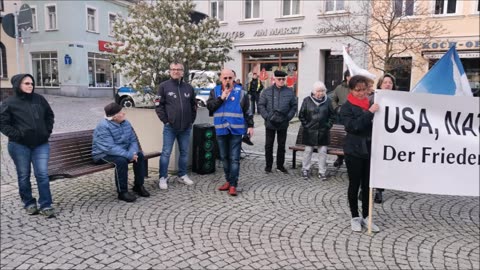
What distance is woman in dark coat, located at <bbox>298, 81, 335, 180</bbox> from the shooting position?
22.5ft

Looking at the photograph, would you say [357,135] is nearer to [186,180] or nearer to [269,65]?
[186,180]

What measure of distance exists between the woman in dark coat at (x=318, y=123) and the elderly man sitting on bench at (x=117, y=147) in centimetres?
282

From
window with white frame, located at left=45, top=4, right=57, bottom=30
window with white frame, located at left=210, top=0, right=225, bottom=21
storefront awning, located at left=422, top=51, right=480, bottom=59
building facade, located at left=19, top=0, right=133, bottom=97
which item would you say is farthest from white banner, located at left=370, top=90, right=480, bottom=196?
window with white frame, located at left=45, top=4, right=57, bottom=30

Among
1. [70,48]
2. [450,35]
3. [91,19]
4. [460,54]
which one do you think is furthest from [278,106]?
[91,19]

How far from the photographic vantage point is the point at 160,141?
7023 millimetres

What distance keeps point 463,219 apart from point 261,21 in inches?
757

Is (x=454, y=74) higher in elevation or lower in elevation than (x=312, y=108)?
higher

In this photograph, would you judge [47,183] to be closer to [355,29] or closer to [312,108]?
[312,108]

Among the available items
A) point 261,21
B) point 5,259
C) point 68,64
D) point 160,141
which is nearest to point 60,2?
point 68,64

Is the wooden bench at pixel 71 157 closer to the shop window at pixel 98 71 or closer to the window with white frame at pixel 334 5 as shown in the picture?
the window with white frame at pixel 334 5

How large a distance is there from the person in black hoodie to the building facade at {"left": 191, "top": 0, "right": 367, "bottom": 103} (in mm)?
15904

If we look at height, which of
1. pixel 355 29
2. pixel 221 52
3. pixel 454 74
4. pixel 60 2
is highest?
pixel 60 2

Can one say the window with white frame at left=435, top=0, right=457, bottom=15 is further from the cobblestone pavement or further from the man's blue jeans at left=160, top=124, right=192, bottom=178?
the man's blue jeans at left=160, top=124, right=192, bottom=178

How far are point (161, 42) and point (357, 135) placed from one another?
4.59 metres
